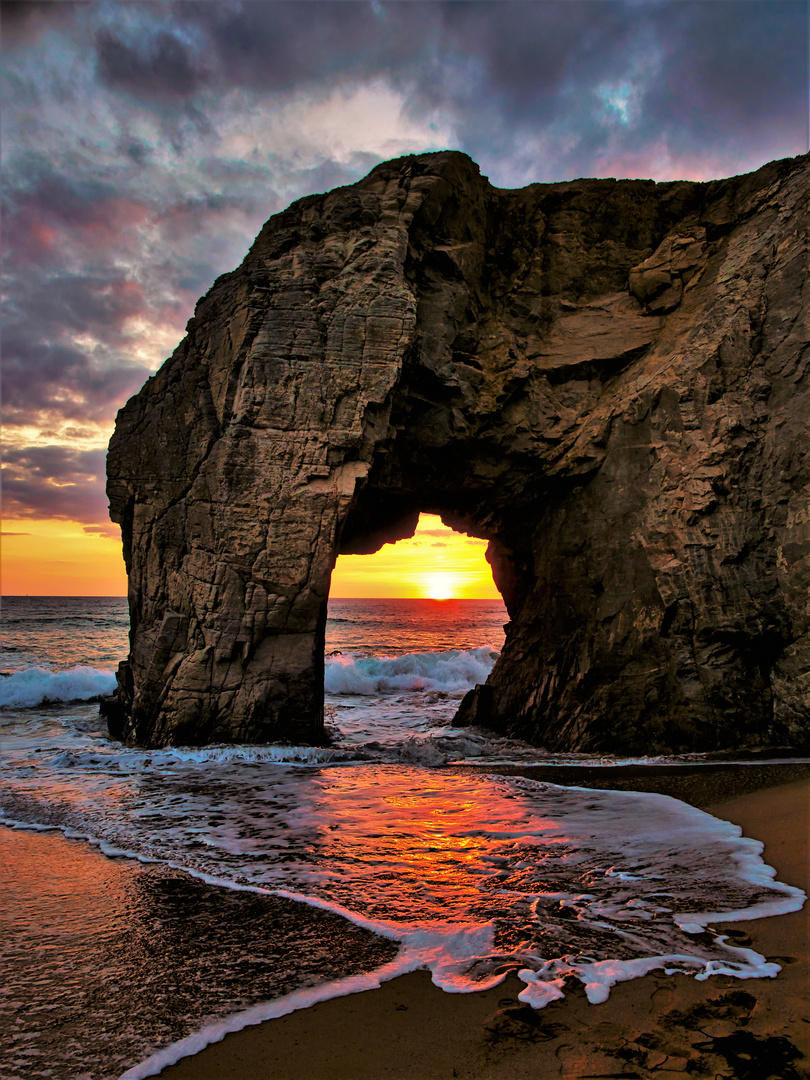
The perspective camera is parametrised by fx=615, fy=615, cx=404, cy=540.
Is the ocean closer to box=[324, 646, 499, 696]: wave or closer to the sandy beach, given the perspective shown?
the sandy beach

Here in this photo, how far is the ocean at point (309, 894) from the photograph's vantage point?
3092mm

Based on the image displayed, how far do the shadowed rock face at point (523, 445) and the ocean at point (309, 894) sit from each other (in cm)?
309

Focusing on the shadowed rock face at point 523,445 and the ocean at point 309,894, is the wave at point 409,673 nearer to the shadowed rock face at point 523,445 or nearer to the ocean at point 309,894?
the shadowed rock face at point 523,445

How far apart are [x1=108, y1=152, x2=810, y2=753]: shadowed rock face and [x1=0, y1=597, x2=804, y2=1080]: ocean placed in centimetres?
309

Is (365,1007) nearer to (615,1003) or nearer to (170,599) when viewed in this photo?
(615,1003)

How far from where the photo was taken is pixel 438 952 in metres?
3.53

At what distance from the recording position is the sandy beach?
2471mm

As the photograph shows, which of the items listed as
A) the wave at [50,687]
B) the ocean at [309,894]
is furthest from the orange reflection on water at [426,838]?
the wave at [50,687]

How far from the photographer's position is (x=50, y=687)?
19734mm

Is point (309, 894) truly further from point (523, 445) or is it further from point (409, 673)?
point (409, 673)

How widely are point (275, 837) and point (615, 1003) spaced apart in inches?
149

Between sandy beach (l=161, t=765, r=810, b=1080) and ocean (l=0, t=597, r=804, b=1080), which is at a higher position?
sandy beach (l=161, t=765, r=810, b=1080)

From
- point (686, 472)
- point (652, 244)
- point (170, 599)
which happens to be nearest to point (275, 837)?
point (170, 599)

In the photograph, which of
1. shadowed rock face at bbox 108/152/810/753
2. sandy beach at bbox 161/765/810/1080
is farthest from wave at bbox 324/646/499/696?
sandy beach at bbox 161/765/810/1080
